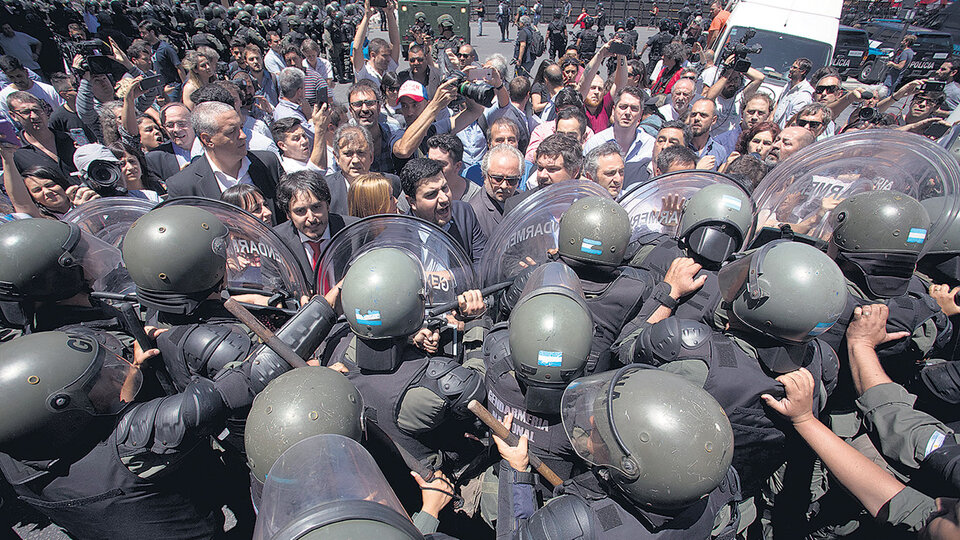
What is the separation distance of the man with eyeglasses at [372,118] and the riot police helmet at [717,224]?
3.31 m

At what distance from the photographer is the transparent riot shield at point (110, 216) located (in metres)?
3.13

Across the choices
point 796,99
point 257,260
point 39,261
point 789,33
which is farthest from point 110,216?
point 789,33

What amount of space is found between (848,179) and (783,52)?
30.0ft

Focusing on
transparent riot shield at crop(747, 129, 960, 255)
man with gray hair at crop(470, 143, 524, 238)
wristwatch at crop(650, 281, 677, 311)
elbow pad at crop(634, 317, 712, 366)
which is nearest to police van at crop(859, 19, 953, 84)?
transparent riot shield at crop(747, 129, 960, 255)

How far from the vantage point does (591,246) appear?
264 centimetres

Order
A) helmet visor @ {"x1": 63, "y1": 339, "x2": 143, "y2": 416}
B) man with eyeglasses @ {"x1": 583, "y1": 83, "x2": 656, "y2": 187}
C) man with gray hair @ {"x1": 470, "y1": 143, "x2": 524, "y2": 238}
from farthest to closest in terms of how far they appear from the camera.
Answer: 1. man with eyeglasses @ {"x1": 583, "y1": 83, "x2": 656, "y2": 187}
2. man with gray hair @ {"x1": 470, "y1": 143, "x2": 524, "y2": 238}
3. helmet visor @ {"x1": 63, "y1": 339, "x2": 143, "y2": 416}

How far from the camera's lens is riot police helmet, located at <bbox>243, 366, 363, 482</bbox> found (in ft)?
5.26

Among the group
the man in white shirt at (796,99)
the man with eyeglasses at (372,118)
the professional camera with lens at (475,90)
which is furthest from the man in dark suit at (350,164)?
the man in white shirt at (796,99)

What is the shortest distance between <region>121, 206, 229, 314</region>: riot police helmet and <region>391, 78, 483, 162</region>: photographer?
8.22 ft

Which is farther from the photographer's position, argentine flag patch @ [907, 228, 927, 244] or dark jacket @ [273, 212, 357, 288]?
dark jacket @ [273, 212, 357, 288]

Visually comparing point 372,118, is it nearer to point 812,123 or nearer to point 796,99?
point 812,123

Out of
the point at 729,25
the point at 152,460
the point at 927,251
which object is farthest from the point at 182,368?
the point at 729,25

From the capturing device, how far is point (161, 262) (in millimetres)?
2219

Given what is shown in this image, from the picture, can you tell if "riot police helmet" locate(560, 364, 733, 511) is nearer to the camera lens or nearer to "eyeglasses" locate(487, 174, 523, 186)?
"eyeglasses" locate(487, 174, 523, 186)
